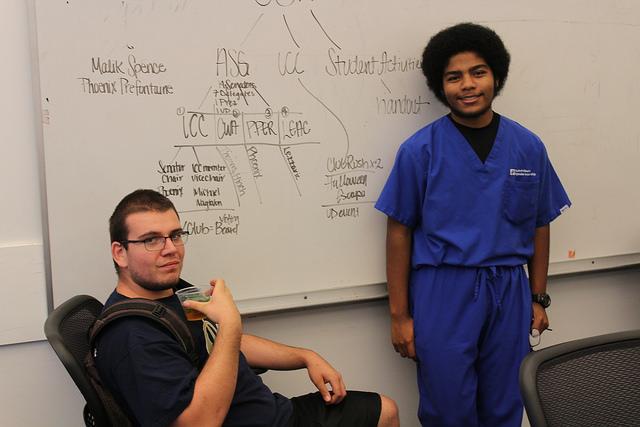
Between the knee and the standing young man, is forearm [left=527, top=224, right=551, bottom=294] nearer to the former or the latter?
the standing young man

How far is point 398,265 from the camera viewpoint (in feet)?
6.77

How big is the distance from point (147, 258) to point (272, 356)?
494 mm

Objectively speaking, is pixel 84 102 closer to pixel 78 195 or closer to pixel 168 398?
pixel 78 195

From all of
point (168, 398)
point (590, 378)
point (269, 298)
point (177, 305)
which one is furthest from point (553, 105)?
point (168, 398)

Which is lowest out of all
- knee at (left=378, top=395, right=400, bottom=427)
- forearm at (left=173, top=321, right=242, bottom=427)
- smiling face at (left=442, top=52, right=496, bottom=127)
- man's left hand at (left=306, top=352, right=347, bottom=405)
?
knee at (left=378, top=395, right=400, bottom=427)

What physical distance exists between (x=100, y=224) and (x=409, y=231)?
3.07ft

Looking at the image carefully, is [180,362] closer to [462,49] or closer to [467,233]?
[467,233]

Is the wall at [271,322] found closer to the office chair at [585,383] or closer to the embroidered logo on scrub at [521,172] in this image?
the embroidered logo on scrub at [521,172]

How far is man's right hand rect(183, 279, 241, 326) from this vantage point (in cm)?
143

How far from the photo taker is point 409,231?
6.75 feet

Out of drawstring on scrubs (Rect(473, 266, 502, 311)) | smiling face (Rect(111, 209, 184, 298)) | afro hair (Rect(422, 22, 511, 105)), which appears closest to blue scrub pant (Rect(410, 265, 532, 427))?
drawstring on scrubs (Rect(473, 266, 502, 311))

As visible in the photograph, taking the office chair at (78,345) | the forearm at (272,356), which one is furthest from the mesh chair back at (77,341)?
the forearm at (272,356)

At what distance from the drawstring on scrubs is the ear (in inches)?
41.0

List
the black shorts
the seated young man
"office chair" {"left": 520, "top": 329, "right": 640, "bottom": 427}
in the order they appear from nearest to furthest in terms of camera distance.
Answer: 1. "office chair" {"left": 520, "top": 329, "right": 640, "bottom": 427}
2. the seated young man
3. the black shorts
